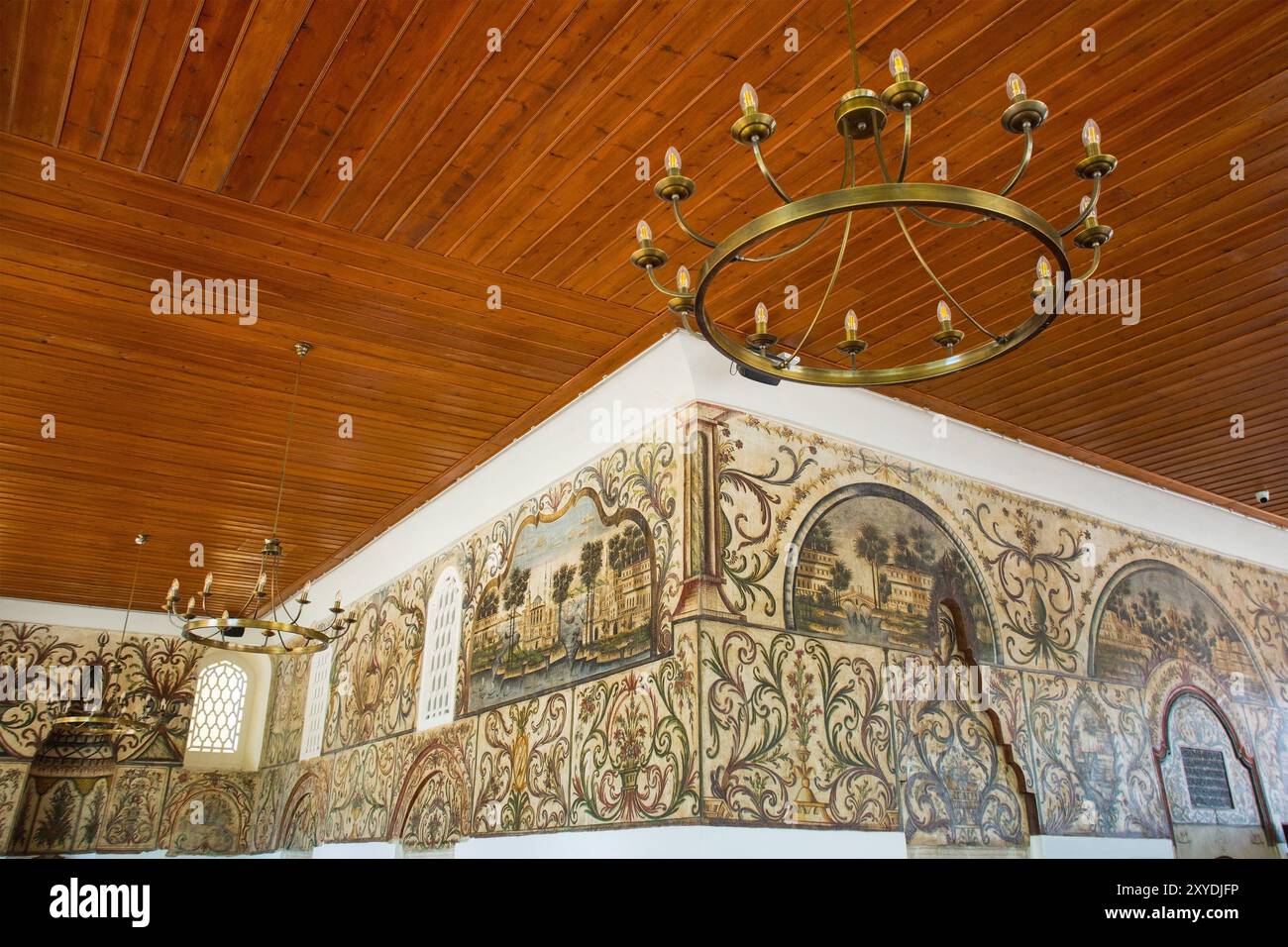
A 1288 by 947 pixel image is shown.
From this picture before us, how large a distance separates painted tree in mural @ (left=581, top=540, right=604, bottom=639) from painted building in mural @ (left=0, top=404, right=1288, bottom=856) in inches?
0.6

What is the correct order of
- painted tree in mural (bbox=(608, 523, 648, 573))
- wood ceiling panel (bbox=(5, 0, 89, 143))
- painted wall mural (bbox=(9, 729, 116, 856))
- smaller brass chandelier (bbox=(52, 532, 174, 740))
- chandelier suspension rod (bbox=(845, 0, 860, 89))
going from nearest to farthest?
chandelier suspension rod (bbox=(845, 0, 860, 89)), wood ceiling panel (bbox=(5, 0, 89, 143)), painted tree in mural (bbox=(608, 523, 648, 573)), painted wall mural (bbox=(9, 729, 116, 856)), smaller brass chandelier (bbox=(52, 532, 174, 740))

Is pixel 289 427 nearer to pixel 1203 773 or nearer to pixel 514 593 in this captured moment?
pixel 514 593

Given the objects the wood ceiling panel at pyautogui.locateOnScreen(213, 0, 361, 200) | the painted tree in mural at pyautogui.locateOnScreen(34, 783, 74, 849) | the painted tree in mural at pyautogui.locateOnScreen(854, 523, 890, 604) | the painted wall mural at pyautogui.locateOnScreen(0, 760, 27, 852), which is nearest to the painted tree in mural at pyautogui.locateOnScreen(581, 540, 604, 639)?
the painted tree in mural at pyautogui.locateOnScreen(854, 523, 890, 604)

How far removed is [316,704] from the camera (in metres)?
9.41

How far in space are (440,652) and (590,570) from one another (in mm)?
2177

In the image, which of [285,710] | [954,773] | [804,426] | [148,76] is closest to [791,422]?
[804,426]

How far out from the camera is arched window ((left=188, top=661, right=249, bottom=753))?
11.0 meters

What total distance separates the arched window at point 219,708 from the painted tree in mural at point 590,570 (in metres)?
7.65

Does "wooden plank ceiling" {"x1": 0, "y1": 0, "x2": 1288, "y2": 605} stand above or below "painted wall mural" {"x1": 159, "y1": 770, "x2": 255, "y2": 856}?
above

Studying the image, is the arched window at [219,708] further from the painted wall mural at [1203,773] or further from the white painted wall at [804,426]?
the painted wall mural at [1203,773]

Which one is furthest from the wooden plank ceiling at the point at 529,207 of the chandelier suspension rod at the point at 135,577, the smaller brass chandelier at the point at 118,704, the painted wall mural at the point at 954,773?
the smaller brass chandelier at the point at 118,704

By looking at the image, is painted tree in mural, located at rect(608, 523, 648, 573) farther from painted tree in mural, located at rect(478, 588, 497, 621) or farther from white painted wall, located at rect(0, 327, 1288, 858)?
painted tree in mural, located at rect(478, 588, 497, 621)

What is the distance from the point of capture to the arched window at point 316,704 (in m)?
9.12
